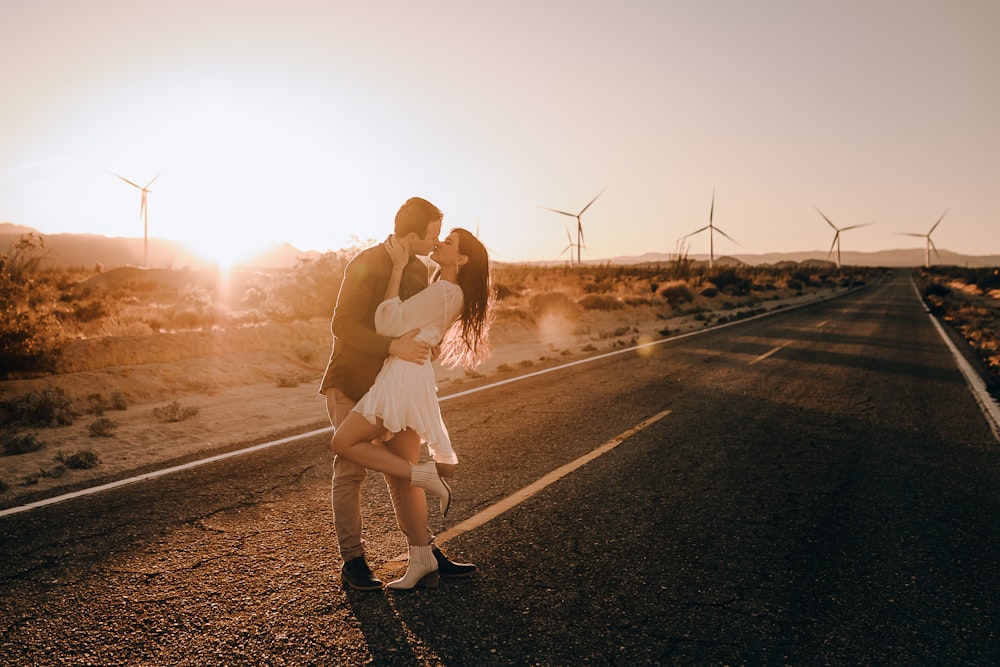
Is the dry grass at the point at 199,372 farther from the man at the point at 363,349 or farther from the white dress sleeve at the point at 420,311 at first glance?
the white dress sleeve at the point at 420,311

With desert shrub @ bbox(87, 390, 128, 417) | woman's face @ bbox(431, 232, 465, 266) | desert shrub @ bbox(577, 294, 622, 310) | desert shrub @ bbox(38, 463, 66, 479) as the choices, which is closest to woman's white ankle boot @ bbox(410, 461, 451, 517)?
woman's face @ bbox(431, 232, 465, 266)

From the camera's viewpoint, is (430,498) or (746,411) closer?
(430,498)

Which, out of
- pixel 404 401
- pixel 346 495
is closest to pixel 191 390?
pixel 346 495

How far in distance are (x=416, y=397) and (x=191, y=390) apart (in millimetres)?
8660

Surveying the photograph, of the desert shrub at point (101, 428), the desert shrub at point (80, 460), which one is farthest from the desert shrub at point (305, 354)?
the desert shrub at point (80, 460)

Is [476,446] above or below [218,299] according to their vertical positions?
below

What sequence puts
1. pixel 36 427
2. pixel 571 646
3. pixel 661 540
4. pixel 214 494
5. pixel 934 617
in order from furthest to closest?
pixel 36 427 < pixel 214 494 < pixel 661 540 < pixel 934 617 < pixel 571 646

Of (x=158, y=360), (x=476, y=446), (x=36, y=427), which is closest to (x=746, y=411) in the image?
(x=476, y=446)

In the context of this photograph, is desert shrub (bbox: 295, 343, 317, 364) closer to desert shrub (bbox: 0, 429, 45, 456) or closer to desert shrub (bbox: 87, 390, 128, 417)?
desert shrub (bbox: 87, 390, 128, 417)

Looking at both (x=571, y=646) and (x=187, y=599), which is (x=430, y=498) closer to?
(x=187, y=599)

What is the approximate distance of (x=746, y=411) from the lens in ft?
27.2

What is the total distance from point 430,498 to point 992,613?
3763 millimetres

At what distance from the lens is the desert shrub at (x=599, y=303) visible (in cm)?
2719

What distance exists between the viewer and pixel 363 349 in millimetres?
3291
